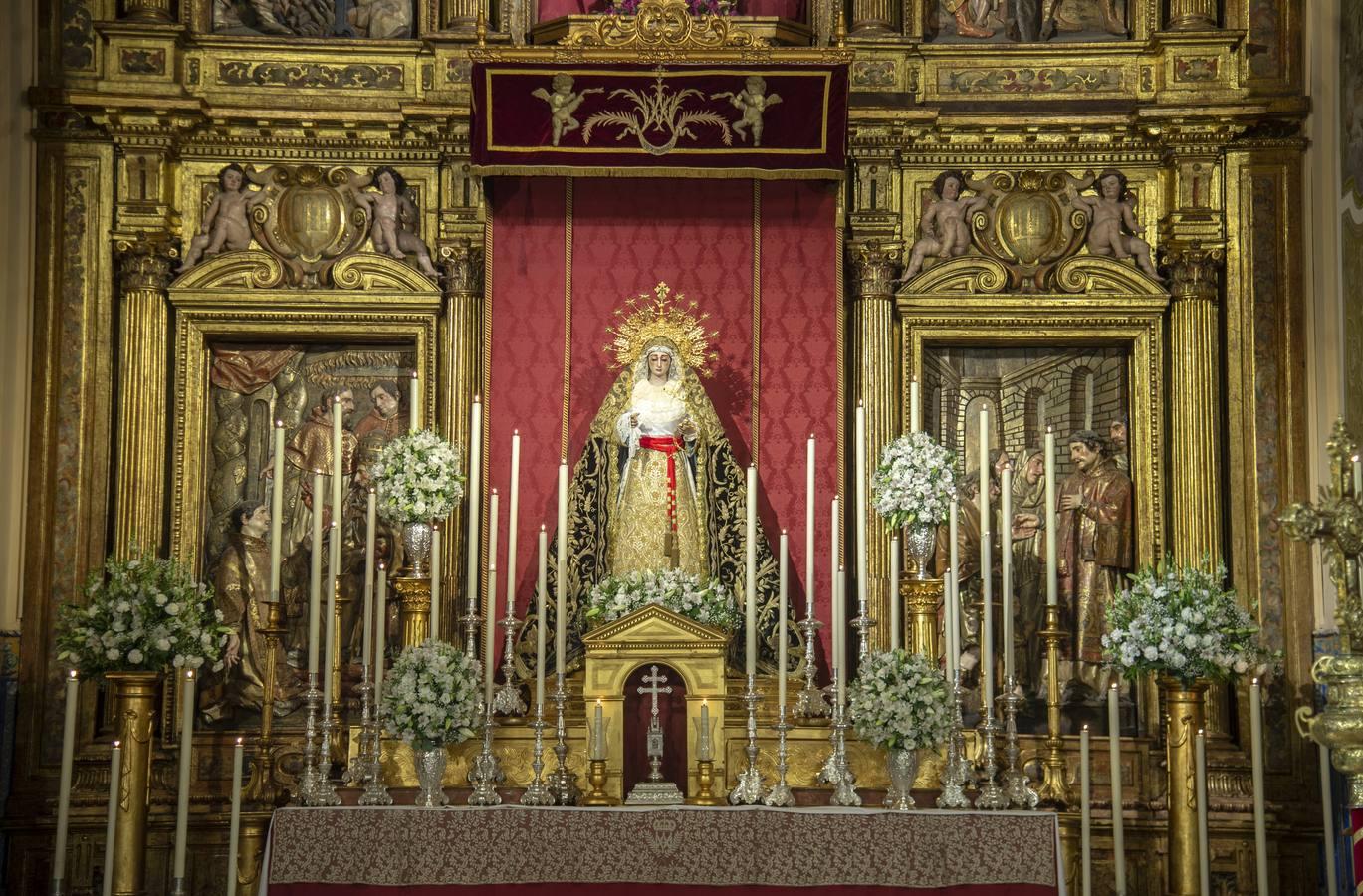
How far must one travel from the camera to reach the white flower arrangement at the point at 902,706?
9555 millimetres

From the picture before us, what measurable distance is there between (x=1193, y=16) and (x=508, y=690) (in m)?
6.30

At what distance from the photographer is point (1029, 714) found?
39.2ft

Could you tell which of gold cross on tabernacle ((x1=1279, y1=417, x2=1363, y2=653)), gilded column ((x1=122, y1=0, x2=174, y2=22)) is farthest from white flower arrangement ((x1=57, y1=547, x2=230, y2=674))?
gold cross on tabernacle ((x1=1279, y1=417, x2=1363, y2=653))

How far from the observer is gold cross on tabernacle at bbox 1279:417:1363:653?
8.38 m

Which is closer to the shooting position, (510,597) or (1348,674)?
(1348,674)

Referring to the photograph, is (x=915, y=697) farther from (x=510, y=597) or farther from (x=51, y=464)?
(x=51, y=464)

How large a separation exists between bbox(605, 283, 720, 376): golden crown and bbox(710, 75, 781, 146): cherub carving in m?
1.14

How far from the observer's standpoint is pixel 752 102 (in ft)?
38.3

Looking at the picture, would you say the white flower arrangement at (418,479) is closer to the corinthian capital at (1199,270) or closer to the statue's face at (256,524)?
the statue's face at (256,524)

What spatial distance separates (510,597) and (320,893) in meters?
1.76

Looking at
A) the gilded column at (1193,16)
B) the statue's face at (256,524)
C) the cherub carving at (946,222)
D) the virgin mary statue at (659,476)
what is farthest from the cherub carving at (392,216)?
the gilded column at (1193,16)

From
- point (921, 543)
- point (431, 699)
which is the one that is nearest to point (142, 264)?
point (431, 699)

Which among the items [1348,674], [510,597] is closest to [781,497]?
[510,597]

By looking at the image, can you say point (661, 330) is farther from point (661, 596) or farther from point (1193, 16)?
point (1193, 16)
